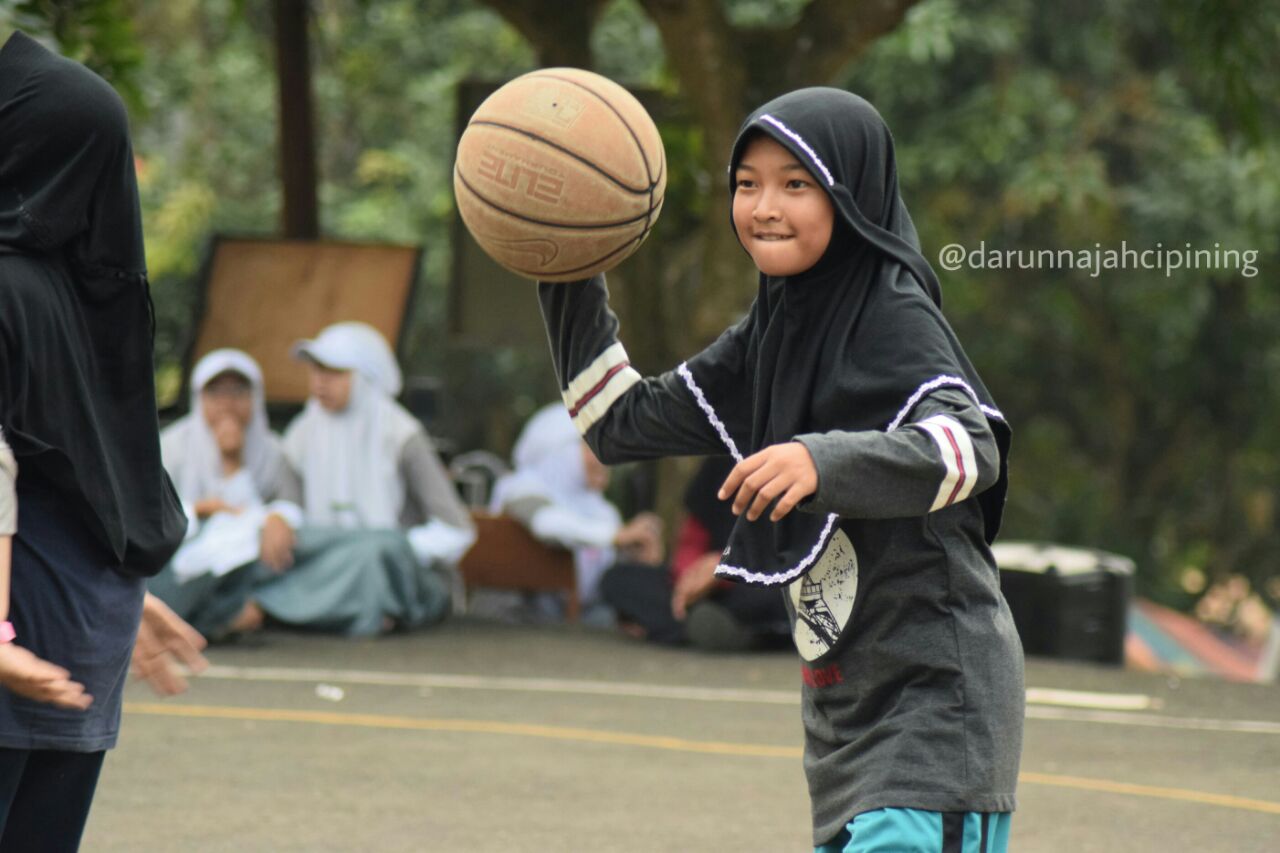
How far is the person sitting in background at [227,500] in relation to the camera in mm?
9430

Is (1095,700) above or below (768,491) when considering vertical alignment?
below

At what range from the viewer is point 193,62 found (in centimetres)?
1888

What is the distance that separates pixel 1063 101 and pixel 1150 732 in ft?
27.9

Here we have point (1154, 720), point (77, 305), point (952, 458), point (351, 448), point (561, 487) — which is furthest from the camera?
point (561, 487)

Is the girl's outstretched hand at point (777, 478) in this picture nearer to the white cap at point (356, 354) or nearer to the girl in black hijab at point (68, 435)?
the girl in black hijab at point (68, 435)

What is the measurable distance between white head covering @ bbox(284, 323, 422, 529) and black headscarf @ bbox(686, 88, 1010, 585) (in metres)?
7.12

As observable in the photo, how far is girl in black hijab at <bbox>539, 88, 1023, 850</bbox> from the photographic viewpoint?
122 inches

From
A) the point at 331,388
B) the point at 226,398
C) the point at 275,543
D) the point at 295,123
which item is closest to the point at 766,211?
the point at 275,543

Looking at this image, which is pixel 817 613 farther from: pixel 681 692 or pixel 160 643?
pixel 681 692

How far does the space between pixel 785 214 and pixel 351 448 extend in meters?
7.27

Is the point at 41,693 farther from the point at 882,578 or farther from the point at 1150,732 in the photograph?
the point at 1150,732

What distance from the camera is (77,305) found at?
120 inches

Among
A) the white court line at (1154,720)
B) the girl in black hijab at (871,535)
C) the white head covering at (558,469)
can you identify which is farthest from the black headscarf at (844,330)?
the white head covering at (558,469)

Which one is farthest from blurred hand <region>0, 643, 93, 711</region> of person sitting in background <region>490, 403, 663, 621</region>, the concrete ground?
person sitting in background <region>490, 403, 663, 621</region>
